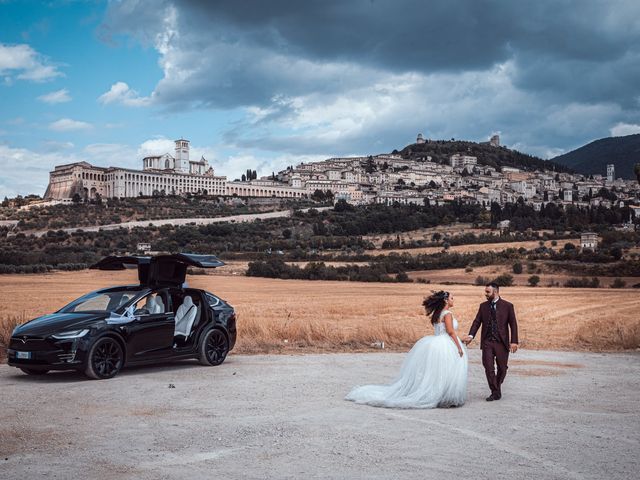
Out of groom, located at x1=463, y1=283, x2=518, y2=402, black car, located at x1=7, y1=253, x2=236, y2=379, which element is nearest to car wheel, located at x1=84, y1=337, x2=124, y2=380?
black car, located at x1=7, y1=253, x2=236, y2=379

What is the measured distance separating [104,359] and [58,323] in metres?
1.05

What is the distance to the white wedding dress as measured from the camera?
1123cm

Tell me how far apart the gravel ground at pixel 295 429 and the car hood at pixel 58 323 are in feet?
2.98

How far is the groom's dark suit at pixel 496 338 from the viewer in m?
12.2

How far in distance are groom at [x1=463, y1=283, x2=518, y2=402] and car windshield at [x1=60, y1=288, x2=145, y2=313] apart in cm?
675

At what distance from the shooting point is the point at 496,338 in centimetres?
1230

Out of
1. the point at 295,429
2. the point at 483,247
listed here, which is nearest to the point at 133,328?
the point at 295,429

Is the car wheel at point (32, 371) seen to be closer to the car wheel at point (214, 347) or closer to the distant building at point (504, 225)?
the car wheel at point (214, 347)

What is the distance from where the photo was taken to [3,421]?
9.71 metres

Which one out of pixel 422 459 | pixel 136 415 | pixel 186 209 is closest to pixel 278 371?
pixel 136 415

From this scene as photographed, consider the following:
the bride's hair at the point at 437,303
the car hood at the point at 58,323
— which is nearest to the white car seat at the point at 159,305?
the car hood at the point at 58,323

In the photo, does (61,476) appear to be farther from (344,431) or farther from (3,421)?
(344,431)

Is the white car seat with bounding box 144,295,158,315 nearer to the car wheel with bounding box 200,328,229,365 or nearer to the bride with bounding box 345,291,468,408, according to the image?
the car wheel with bounding box 200,328,229,365

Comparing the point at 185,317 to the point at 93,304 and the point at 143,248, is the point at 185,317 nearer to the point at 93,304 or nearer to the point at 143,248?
the point at 93,304
